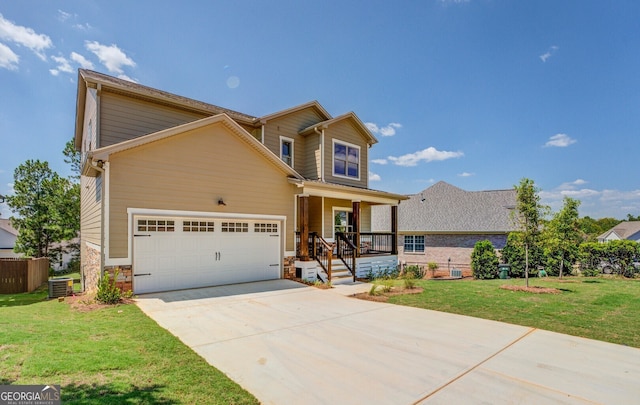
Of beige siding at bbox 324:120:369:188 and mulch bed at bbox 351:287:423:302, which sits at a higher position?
beige siding at bbox 324:120:369:188

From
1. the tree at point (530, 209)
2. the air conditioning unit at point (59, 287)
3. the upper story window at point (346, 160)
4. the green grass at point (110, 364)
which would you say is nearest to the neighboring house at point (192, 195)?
the air conditioning unit at point (59, 287)

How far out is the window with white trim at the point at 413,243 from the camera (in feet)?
81.0

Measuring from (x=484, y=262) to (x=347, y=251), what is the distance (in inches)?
376

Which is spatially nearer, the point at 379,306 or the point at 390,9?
the point at 379,306

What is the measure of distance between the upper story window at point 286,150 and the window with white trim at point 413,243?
46.2 feet

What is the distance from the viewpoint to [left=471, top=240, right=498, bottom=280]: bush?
60.3ft

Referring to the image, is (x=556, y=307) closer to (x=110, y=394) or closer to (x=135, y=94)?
(x=110, y=394)

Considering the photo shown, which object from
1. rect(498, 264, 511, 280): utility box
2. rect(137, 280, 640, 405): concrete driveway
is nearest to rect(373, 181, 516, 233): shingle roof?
rect(498, 264, 511, 280): utility box

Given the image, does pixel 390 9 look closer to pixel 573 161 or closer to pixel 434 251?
pixel 434 251

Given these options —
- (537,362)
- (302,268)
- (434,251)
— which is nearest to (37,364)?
(537,362)

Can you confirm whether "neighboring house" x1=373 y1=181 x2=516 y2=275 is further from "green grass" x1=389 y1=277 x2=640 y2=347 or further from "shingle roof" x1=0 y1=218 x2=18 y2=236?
"shingle roof" x1=0 y1=218 x2=18 y2=236

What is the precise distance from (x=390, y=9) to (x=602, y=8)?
782 centimetres

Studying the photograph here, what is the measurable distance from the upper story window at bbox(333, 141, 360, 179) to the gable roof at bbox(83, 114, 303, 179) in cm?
402

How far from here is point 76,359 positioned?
4.13 meters
